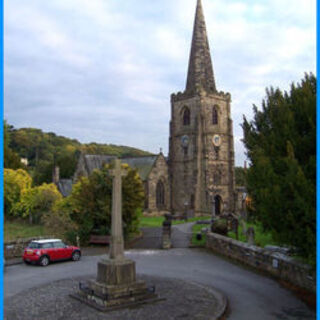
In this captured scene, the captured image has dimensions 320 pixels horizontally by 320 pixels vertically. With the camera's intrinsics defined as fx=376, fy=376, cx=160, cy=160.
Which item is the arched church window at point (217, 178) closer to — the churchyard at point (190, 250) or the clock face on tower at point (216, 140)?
the clock face on tower at point (216, 140)

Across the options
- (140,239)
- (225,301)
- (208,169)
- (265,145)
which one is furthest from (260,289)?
(208,169)

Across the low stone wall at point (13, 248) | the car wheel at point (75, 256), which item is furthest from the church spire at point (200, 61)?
the car wheel at point (75, 256)

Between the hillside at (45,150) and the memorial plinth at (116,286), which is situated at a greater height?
the hillside at (45,150)

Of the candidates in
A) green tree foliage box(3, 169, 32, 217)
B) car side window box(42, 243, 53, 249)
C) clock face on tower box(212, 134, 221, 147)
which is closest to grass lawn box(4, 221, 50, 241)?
green tree foliage box(3, 169, 32, 217)

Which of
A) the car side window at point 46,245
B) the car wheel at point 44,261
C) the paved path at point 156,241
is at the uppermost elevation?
the car side window at point 46,245

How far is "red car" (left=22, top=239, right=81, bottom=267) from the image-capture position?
17.1m

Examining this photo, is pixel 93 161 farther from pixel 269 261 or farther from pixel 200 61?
pixel 269 261

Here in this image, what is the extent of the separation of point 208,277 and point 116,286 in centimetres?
485

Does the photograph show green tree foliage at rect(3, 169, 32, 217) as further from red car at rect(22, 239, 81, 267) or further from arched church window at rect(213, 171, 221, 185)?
arched church window at rect(213, 171, 221, 185)

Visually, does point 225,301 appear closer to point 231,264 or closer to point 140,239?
point 231,264

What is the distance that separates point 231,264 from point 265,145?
28.0ft

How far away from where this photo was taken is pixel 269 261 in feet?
49.6

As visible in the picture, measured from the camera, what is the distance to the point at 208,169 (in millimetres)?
49688

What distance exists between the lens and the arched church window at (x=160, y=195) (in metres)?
50.8
